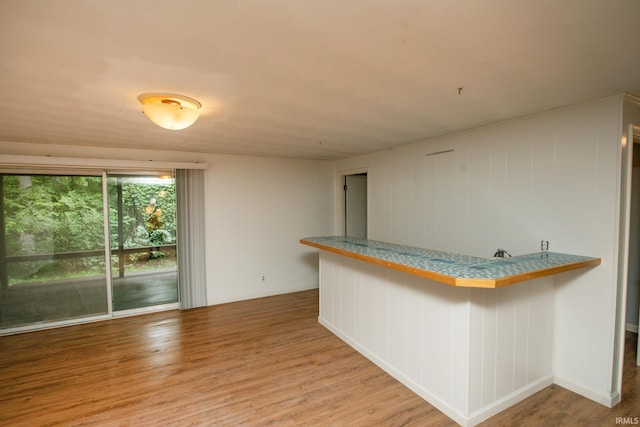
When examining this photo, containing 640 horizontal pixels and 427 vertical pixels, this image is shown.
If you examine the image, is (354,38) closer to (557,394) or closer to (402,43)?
(402,43)

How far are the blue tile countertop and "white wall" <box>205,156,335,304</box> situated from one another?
2.39 metres

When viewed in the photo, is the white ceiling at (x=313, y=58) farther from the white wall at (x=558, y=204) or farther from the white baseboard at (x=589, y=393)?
the white baseboard at (x=589, y=393)

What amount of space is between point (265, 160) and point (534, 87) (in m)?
3.69

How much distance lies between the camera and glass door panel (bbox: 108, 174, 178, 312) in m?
4.06

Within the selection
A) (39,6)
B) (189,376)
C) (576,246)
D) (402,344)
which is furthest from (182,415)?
(576,246)

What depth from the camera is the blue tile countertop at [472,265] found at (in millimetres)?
1761

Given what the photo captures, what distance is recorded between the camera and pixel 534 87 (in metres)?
1.97

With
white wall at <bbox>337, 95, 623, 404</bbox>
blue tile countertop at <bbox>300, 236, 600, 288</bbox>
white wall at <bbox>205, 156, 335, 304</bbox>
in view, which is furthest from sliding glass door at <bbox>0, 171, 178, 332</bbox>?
white wall at <bbox>337, 95, 623, 404</bbox>

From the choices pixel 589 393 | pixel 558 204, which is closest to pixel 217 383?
pixel 589 393

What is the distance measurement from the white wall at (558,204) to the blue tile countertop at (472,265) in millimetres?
226

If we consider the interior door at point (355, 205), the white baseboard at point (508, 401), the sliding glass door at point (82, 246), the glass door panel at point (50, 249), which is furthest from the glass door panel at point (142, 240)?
the white baseboard at point (508, 401)

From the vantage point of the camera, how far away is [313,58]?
1.54m

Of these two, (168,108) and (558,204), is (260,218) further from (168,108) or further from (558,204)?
(558,204)

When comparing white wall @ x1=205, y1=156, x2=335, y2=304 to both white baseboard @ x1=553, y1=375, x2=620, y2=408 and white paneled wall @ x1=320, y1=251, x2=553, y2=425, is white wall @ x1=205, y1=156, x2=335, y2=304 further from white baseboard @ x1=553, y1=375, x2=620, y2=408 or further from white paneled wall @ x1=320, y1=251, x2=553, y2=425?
white baseboard @ x1=553, y1=375, x2=620, y2=408
